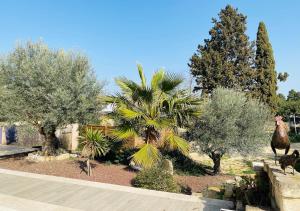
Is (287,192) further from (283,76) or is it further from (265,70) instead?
(283,76)

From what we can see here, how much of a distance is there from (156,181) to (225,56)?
25.3m

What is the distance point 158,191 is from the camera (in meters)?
7.24

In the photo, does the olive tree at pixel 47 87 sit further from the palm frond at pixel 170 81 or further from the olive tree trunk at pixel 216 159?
the olive tree trunk at pixel 216 159

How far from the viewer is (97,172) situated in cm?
962

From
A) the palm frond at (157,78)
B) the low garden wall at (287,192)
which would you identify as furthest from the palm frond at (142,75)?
the low garden wall at (287,192)

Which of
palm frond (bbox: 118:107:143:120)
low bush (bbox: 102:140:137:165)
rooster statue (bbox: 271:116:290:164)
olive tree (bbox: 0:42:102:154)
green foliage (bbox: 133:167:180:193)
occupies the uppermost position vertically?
olive tree (bbox: 0:42:102:154)

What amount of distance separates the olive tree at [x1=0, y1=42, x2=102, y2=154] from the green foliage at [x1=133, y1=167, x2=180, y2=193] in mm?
4159

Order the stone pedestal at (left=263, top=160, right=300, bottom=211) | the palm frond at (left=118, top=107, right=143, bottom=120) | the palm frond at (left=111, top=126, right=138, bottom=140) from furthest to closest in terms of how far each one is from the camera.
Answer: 1. the palm frond at (left=111, top=126, right=138, bottom=140)
2. the palm frond at (left=118, top=107, right=143, bottom=120)
3. the stone pedestal at (left=263, top=160, right=300, bottom=211)

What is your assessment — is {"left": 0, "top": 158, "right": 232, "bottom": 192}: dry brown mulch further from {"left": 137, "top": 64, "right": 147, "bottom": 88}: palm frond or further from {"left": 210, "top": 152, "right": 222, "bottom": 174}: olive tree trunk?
{"left": 137, "top": 64, "right": 147, "bottom": 88}: palm frond

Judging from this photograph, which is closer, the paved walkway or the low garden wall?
the low garden wall

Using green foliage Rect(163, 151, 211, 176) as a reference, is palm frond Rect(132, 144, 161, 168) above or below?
above

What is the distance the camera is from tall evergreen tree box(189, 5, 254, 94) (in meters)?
29.4

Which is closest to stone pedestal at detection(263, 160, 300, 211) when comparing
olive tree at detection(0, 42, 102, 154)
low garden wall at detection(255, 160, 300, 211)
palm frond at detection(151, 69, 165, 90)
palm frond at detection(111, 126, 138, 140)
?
low garden wall at detection(255, 160, 300, 211)

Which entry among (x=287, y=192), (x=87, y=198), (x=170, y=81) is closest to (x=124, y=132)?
(x=170, y=81)
